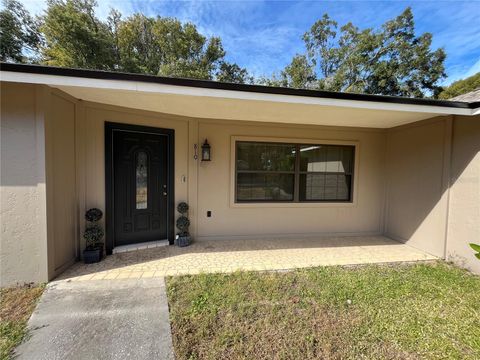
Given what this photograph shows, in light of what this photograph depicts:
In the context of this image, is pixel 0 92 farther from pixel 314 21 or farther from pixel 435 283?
pixel 314 21

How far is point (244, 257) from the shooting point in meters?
3.92

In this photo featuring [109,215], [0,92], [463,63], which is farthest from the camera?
[463,63]

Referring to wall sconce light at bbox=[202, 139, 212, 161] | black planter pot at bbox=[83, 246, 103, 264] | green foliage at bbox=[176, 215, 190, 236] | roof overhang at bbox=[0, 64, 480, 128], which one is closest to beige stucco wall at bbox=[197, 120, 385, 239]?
wall sconce light at bbox=[202, 139, 212, 161]

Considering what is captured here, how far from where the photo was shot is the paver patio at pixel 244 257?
330cm

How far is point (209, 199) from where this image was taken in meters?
4.70

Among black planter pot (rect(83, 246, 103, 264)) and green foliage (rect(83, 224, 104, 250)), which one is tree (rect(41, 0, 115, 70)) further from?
black planter pot (rect(83, 246, 103, 264))

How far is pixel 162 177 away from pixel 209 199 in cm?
103

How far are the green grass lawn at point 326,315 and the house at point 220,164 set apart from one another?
59.8 inches

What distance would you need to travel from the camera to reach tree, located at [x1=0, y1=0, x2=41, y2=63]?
40.2ft

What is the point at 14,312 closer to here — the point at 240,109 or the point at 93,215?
the point at 93,215

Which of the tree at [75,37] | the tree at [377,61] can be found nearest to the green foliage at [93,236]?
the tree at [75,37]

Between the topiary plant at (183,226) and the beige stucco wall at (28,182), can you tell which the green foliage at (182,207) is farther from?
the beige stucco wall at (28,182)

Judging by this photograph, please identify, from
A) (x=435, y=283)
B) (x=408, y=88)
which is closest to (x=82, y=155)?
(x=435, y=283)

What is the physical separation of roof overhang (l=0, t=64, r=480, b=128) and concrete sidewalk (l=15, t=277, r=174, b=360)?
2424 millimetres
